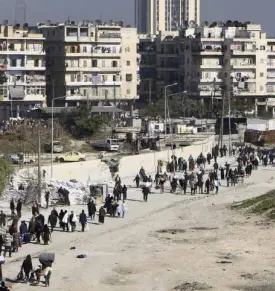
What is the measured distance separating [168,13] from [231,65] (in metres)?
86.0

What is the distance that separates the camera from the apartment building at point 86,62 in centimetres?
8944

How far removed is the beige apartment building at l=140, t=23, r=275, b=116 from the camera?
98.7 metres

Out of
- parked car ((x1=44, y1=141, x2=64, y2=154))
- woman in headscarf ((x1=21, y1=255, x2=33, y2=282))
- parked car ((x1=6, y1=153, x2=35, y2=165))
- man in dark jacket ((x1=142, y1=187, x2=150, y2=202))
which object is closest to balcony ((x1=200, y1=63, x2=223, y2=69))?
parked car ((x1=44, y1=141, x2=64, y2=154))

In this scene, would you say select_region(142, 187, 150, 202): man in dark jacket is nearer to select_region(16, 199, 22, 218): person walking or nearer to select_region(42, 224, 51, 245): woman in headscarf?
select_region(16, 199, 22, 218): person walking

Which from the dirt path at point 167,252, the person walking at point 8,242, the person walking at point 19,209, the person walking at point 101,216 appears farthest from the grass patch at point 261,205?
the person walking at point 8,242

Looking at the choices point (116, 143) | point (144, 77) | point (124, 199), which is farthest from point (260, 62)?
point (124, 199)

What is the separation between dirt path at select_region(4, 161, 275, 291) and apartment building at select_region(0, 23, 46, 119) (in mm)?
43884

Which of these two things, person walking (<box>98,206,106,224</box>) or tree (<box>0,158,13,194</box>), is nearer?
person walking (<box>98,206,106,224</box>)

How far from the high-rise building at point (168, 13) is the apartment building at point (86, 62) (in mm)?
80572

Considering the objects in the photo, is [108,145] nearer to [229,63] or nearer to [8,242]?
[8,242]

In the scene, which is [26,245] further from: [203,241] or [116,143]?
[116,143]

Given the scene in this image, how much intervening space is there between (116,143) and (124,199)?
21.9 metres

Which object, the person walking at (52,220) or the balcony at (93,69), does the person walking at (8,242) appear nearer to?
the person walking at (52,220)

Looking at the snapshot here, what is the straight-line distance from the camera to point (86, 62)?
9000cm
